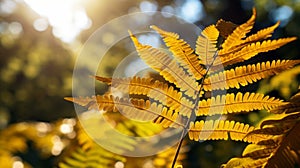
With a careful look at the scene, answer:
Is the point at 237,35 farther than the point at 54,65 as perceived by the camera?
No

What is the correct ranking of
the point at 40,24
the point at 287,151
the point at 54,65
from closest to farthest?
the point at 287,151
the point at 54,65
the point at 40,24

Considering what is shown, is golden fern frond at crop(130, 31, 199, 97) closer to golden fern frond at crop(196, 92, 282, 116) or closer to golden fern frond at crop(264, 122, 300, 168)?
golden fern frond at crop(196, 92, 282, 116)

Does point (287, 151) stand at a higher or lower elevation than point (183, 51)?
lower

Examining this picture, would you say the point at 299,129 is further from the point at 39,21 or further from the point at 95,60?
the point at 39,21

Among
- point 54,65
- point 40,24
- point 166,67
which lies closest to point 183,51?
point 166,67

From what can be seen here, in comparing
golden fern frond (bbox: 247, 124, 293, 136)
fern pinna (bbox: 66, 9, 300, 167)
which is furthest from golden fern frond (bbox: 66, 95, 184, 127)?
golden fern frond (bbox: 247, 124, 293, 136)

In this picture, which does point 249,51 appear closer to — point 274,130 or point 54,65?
point 274,130

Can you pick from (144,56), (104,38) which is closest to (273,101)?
(144,56)

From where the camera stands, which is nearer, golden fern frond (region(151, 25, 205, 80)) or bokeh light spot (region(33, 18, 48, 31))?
golden fern frond (region(151, 25, 205, 80))
